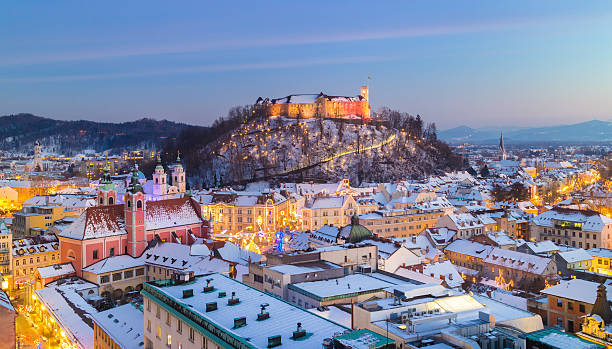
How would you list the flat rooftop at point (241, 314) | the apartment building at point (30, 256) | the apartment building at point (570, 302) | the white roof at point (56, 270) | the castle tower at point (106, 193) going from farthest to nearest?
the castle tower at point (106, 193) < the apartment building at point (30, 256) < the white roof at point (56, 270) < the apartment building at point (570, 302) < the flat rooftop at point (241, 314)

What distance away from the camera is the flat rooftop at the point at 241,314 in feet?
61.5

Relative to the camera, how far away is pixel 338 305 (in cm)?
2798

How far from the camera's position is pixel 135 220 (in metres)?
50.4

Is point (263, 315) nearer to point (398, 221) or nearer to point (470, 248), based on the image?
point (470, 248)

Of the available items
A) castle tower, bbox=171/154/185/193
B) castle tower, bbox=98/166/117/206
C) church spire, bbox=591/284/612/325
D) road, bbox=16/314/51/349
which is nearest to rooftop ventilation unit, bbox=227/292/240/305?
church spire, bbox=591/284/612/325

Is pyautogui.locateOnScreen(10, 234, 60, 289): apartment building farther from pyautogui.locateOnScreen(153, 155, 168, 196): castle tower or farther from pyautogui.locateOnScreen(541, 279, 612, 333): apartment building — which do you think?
pyautogui.locateOnScreen(541, 279, 612, 333): apartment building

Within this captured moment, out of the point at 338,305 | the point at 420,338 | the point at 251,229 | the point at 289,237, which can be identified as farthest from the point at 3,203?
the point at 420,338

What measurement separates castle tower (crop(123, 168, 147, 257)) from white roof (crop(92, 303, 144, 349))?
50.2 ft

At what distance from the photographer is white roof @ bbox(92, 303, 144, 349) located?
1163 inches

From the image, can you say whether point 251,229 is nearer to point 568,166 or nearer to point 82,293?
point 82,293

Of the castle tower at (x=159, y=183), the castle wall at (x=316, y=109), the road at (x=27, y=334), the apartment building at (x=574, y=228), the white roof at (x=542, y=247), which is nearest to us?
the road at (x=27, y=334)

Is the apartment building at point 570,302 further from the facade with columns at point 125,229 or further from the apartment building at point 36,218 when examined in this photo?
the apartment building at point 36,218

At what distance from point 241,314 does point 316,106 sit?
129613 millimetres

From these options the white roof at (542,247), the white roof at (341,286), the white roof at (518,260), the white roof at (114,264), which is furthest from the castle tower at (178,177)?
the white roof at (341,286)
